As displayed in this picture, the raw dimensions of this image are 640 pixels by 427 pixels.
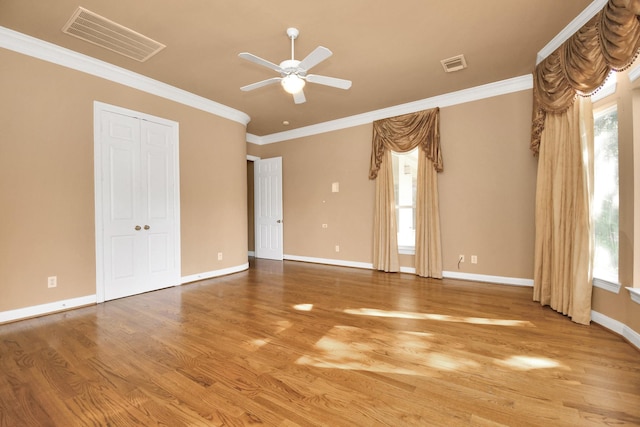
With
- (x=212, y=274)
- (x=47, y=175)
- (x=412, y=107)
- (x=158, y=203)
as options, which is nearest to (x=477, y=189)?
(x=412, y=107)

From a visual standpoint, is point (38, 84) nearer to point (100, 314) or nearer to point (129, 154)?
point (129, 154)

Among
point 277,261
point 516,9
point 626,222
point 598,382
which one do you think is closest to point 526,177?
point 626,222

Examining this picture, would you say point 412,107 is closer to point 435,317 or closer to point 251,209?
point 435,317

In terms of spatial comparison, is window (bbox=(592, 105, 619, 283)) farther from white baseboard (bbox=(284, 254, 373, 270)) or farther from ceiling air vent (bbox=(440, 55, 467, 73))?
white baseboard (bbox=(284, 254, 373, 270))

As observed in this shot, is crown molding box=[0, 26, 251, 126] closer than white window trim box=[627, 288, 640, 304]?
No

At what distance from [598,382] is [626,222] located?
1.51 metres

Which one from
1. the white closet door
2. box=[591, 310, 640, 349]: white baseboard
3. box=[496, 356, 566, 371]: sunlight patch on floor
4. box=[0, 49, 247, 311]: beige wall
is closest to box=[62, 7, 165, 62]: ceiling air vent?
box=[0, 49, 247, 311]: beige wall

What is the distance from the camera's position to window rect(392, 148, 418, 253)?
5.21 m

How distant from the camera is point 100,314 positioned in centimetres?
322

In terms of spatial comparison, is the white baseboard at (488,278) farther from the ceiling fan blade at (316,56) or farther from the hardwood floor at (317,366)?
the ceiling fan blade at (316,56)

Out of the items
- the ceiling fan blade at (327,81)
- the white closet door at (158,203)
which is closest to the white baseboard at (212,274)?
the white closet door at (158,203)

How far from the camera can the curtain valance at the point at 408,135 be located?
4.73 metres

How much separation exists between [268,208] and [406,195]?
3.22 m

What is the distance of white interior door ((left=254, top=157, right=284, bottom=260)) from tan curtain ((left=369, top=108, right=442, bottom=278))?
2344 mm
